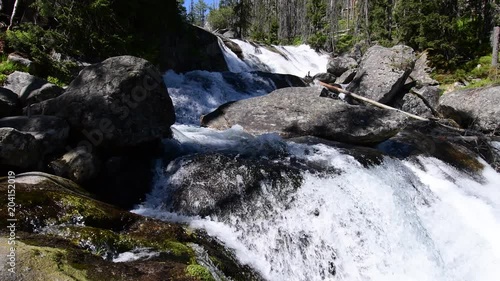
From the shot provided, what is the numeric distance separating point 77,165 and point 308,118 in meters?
6.30

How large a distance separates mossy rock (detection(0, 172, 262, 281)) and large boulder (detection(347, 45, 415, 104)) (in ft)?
42.7

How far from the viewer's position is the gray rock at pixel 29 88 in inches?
316

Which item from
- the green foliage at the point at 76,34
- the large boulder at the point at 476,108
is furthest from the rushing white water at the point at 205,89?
the large boulder at the point at 476,108

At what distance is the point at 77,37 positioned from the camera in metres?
11.5

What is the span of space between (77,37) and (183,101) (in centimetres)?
408

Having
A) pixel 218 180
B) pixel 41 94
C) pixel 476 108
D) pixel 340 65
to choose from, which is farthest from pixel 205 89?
pixel 340 65

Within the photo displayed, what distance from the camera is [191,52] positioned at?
1812cm

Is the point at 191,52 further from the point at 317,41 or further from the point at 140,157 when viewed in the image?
the point at 317,41

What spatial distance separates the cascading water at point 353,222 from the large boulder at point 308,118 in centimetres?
119

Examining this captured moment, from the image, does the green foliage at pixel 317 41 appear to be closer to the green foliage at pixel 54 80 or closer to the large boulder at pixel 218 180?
the green foliage at pixel 54 80

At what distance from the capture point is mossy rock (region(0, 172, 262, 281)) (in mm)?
2863

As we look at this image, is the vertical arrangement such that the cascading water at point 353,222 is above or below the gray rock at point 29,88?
below

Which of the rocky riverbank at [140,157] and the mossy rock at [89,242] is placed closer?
the mossy rock at [89,242]

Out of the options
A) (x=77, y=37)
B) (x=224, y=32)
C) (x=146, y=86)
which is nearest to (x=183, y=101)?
(x=77, y=37)
